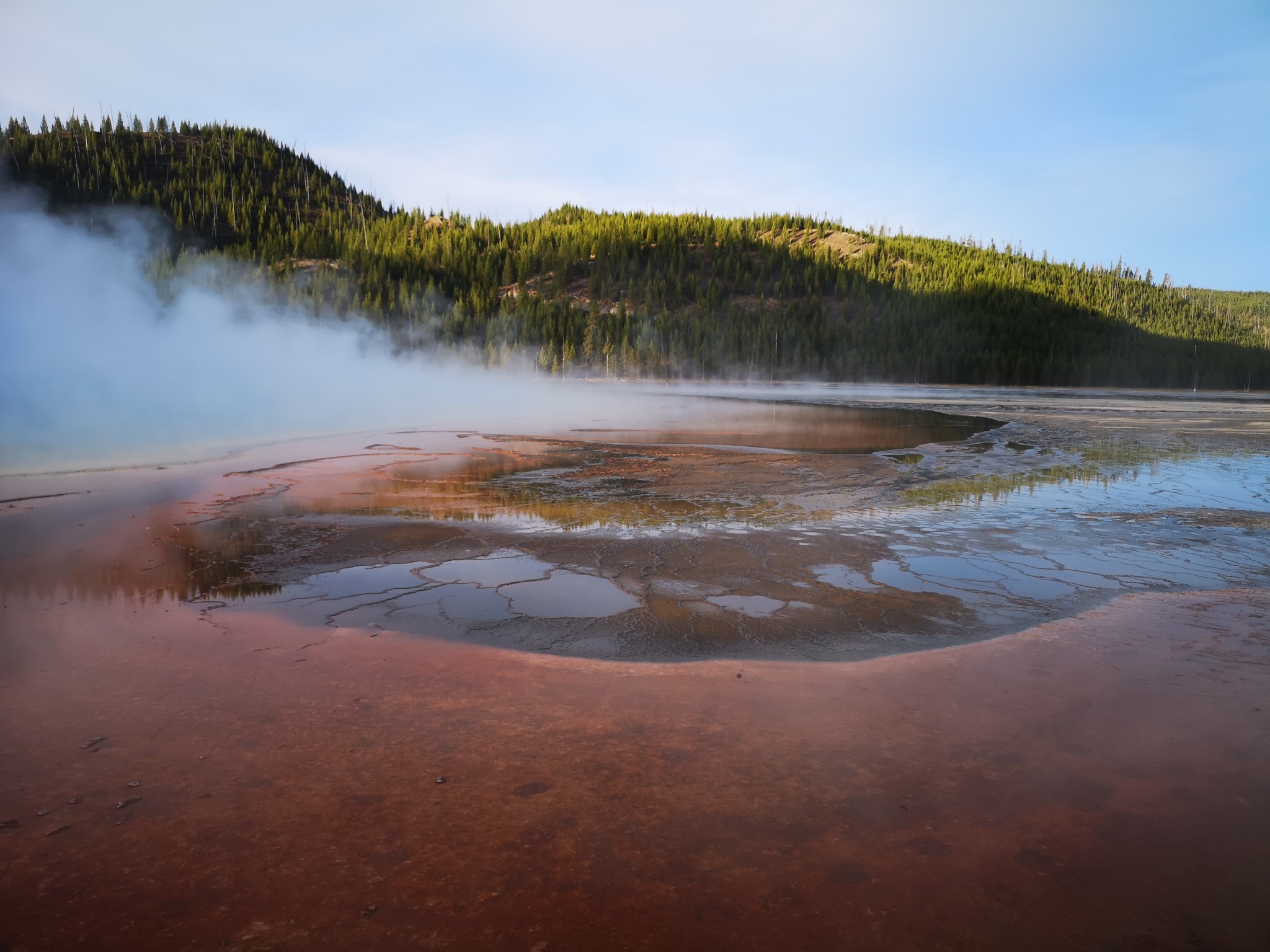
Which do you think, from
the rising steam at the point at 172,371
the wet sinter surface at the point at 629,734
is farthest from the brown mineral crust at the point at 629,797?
the rising steam at the point at 172,371

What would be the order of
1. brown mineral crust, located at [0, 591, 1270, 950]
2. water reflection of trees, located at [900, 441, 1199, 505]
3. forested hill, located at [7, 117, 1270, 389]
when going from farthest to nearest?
forested hill, located at [7, 117, 1270, 389]
water reflection of trees, located at [900, 441, 1199, 505]
brown mineral crust, located at [0, 591, 1270, 950]

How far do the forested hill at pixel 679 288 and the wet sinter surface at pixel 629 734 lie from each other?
79.0 m

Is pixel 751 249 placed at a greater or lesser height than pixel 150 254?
greater

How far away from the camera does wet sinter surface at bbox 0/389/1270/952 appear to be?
9.18ft

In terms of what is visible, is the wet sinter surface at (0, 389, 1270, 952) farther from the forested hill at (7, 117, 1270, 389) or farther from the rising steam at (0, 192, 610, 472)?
the forested hill at (7, 117, 1270, 389)

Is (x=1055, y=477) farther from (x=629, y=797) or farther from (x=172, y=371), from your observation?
(x=172, y=371)

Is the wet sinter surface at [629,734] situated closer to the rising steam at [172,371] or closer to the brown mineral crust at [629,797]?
the brown mineral crust at [629,797]

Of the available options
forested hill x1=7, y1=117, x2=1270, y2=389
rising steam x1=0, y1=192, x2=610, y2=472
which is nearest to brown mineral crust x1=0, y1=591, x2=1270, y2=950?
rising steam x1=0, y1=192, x2=610, y2=472

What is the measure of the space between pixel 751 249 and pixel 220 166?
9591 cm

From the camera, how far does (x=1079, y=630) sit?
18.6 ft

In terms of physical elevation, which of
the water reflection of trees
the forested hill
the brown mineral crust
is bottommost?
the brown mineral crust

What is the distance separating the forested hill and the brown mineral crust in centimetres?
8158

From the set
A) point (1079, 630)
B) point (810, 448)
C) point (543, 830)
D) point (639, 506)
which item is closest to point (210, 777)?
point (543, 830)

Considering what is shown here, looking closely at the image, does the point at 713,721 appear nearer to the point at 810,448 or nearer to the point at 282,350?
the point at 810,448
